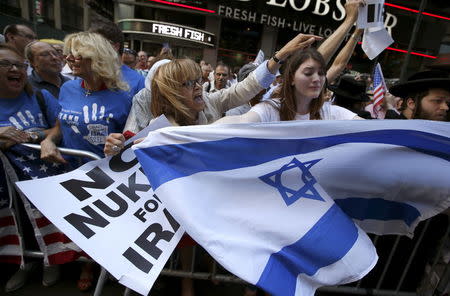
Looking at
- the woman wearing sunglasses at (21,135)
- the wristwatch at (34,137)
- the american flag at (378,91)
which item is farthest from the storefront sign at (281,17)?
the wristwatch at (34,137)

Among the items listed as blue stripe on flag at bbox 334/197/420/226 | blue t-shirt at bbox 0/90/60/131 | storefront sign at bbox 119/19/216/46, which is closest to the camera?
blue stripe on flag at bbox 334/197/420/226

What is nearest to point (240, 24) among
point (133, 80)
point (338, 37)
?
point (133, 80)

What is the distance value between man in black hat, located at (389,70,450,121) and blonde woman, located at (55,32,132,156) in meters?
2.35

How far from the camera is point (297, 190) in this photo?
5.13 ft

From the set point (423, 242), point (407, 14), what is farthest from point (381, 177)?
point (407, 14)

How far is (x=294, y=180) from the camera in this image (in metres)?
1.58

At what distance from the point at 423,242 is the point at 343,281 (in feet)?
3.68

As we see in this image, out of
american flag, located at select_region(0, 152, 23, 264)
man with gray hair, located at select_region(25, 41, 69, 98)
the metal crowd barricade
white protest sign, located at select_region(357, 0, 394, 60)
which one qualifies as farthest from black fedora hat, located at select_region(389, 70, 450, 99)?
man with gray hair, located at select_region(25, 41, 69, 98)

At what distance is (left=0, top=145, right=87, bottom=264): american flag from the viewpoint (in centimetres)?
217

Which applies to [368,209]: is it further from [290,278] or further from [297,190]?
[290,278]

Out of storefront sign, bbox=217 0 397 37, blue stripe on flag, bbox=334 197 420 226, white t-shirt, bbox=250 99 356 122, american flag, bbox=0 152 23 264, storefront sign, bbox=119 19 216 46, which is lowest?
american flag, bbox=0 152 23 264

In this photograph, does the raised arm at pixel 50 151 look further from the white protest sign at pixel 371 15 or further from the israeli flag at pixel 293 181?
the white protest sign at pixel 371 15

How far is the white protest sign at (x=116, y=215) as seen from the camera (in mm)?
1441

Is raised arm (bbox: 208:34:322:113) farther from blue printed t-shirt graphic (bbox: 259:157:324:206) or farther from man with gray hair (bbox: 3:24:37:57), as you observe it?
man with gray hair (bbox: 3:24:37:57)
